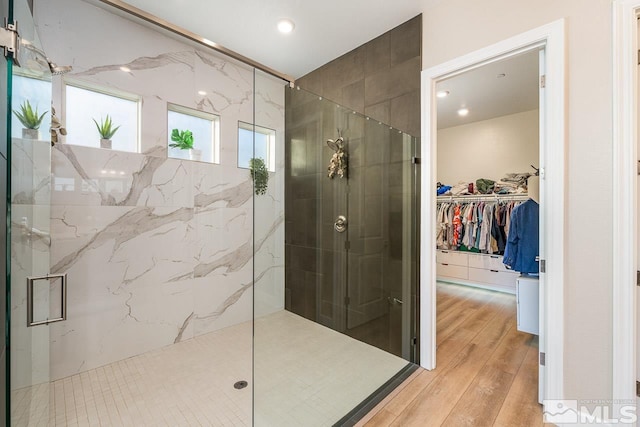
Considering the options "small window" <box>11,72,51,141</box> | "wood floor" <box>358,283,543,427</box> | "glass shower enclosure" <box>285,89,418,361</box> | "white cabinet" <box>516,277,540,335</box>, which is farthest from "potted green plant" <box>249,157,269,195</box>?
"white cabinet" <box>516,277,540,335</box>

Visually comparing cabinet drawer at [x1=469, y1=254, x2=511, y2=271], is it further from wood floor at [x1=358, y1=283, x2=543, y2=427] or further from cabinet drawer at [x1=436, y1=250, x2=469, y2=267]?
wood floor at [x1=358, y1=283, x2=543, y2=427]

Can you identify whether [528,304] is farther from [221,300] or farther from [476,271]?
[221,300]

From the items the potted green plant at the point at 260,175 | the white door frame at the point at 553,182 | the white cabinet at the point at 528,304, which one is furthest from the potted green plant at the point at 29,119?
the white cabinet at the point at 528,304

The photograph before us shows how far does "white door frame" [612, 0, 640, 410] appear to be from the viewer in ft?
4.37

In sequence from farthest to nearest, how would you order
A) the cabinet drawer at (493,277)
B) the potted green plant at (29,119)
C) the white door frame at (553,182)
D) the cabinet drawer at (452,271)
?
1. the cabinet drawer at (452,271)
2. the cabinet drawer at (493,277)
3. the white door frame at (553,182)
4. the potted green plant at (29,119)

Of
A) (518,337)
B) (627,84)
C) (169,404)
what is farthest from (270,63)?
(518,337)

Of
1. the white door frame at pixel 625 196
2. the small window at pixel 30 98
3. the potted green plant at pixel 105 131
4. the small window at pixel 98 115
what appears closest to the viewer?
the small window at pixel 30 98

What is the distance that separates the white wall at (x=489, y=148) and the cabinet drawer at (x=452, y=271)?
156cm

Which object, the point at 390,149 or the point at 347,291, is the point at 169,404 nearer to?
the point at 347,291

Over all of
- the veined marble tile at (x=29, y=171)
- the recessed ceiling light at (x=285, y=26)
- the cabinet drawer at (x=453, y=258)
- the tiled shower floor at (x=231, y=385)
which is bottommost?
the tiled shower floor at (x=231, y=385)

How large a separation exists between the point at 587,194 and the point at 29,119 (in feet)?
8.99

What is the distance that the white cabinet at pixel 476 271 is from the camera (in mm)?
4004

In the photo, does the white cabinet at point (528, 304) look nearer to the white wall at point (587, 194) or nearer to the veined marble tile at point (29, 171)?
the white wall at point (587, 194)

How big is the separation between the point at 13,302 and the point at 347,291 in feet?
6.38
